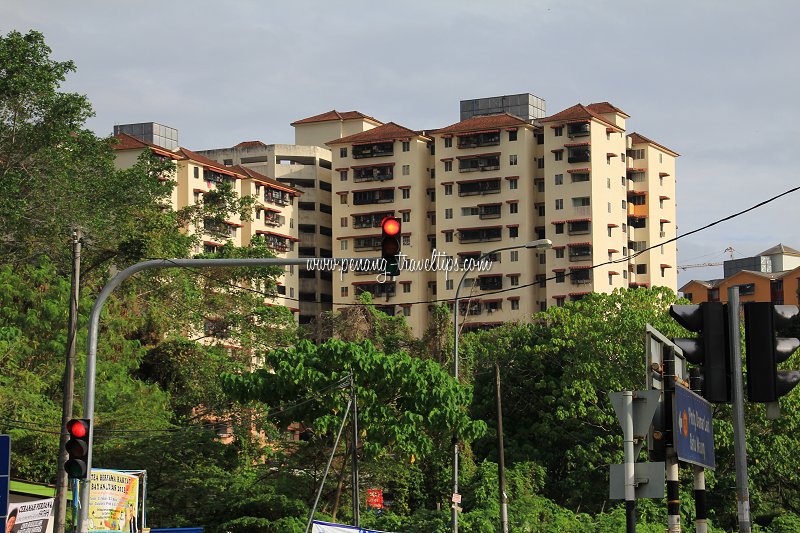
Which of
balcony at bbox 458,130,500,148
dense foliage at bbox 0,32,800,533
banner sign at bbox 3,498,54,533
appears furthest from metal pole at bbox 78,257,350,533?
balcony at bbox 458,130,500,148

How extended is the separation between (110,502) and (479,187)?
3212 inches

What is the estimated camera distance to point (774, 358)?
963 cm

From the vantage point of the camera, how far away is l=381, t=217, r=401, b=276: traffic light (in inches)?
616

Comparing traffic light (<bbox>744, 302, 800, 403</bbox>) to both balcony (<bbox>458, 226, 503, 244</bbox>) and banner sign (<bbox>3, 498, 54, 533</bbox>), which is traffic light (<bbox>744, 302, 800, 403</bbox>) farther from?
balcony (<bbox>458, 226, 503, 244</bbox>)

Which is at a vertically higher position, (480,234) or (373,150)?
(373,150)

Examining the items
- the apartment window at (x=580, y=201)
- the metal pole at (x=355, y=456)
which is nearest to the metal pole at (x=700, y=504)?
the metal pole at (x=355, y=456)

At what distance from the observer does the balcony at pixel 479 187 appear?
10800 centimetres

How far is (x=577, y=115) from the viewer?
10438cm

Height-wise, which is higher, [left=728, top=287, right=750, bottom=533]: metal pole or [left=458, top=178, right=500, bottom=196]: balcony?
[left=458, top=178, right=500, bottom=196]: balcony

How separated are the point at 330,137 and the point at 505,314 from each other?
92.3ft

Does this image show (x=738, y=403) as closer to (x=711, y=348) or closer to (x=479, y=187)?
(x=711, y=348)

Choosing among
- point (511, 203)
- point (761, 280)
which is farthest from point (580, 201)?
point (761, 280)

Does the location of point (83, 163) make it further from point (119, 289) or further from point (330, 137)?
point (330, 137)

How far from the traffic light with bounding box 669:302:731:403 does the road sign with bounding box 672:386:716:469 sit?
0.20 m
